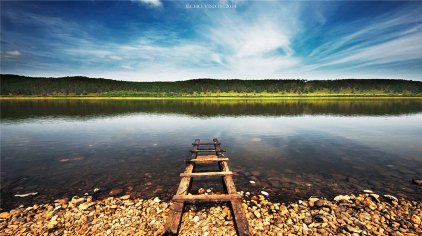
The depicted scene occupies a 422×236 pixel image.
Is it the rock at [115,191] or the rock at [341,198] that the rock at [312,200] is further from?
the rock at [115,191]

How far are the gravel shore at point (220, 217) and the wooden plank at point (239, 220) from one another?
0.33 metres

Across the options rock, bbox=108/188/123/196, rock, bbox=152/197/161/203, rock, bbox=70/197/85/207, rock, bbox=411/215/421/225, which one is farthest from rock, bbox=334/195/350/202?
rock, bbox=70/197/85/207

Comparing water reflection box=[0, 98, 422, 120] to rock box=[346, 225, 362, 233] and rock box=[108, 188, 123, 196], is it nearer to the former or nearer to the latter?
rock box=[108, 188, 123, 196]

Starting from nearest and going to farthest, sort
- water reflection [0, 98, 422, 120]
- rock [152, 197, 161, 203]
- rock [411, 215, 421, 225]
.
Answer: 1. rock [411, 215, 421, 225]
2. rock [152, 197, 161, 203]
3. water reflection [0, 98, 422, 120]

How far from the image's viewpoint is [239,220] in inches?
300

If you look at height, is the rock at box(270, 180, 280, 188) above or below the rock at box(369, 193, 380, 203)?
below

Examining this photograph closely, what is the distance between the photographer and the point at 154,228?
7582 mm

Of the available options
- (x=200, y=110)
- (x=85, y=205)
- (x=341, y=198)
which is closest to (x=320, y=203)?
(x=341, y=198)

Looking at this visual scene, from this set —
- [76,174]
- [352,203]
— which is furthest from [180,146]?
[352,203]

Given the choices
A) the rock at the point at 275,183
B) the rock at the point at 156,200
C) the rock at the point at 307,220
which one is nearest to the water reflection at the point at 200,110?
the rock at the point at 275,183

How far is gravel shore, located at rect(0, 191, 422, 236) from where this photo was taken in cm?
740

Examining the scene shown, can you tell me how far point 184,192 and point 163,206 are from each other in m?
1.15

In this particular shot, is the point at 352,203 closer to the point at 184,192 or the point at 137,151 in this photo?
the point at 184,192

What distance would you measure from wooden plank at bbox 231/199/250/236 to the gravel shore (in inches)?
13.0
